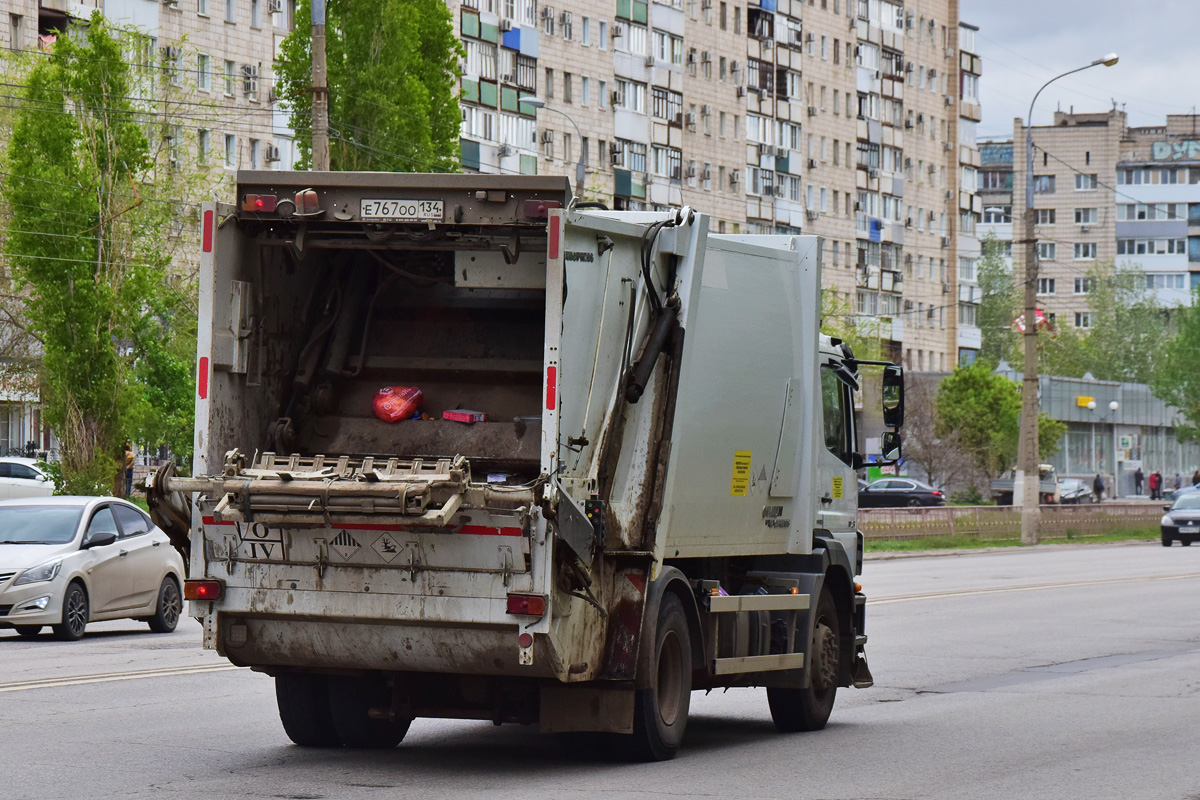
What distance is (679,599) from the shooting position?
11.2m

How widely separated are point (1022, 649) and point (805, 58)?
89155mm

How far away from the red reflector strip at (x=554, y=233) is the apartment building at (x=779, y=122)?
194 ft

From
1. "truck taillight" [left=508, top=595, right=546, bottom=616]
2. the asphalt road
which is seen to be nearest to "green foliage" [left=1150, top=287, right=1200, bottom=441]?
the asphalt road

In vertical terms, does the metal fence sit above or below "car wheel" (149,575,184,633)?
above

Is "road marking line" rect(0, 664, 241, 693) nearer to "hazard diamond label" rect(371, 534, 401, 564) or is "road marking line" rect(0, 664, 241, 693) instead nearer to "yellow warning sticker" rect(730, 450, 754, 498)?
"hazard diamond label" rect(371, 534, 401, 564)

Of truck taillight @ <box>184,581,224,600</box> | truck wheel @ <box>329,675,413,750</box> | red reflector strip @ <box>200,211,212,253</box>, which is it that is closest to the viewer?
truck taillight @ <box>184,581,224,600</box>

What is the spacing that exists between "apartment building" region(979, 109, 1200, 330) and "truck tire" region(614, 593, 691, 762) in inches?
5931

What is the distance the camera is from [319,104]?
27.5 meters

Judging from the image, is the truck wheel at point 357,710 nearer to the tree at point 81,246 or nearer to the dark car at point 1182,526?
the tree at point 81,246

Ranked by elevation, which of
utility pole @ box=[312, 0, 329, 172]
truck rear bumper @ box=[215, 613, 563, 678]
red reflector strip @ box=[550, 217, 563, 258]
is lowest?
truck rear bumper @ box=[215, 613, 563, 678]

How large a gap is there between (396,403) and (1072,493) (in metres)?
76.3

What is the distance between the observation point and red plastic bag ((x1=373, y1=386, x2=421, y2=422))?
11188 mm

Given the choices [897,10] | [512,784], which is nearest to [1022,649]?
[512,784]

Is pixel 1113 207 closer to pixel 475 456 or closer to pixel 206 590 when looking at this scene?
pixel 475 456
